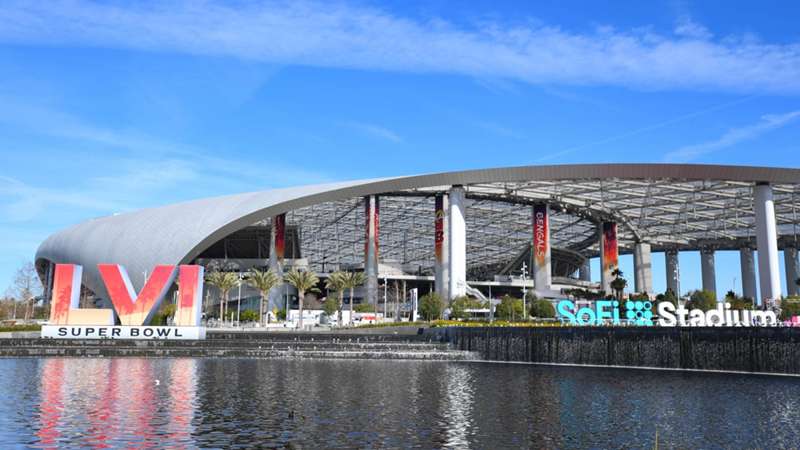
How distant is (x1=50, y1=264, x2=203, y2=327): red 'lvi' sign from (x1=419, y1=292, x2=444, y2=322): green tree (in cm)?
2539

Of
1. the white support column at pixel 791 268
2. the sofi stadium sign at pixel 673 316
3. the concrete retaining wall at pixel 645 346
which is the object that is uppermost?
the white support column at pixel 791 268

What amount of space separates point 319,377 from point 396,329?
30.5 m

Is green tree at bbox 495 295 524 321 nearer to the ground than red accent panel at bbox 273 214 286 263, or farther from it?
nearer to the ground

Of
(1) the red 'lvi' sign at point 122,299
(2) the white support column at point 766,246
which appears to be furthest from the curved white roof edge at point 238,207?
(1) the red 'lvi' sign at point 122,299

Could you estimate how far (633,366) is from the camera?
42406 millimetres

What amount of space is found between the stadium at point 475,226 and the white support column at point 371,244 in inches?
→ 5.2

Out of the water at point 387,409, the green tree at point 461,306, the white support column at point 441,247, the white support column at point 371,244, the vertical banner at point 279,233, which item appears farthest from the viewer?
the vertical banner at point 279,233

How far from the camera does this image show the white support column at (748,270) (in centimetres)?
10719

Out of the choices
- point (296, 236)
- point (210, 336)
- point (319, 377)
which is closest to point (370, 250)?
point (296, 236)

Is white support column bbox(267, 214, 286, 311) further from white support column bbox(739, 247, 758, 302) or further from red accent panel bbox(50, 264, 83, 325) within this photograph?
white support column bbox(739, 247, 758, 302)

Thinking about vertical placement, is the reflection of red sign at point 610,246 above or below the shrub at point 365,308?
above

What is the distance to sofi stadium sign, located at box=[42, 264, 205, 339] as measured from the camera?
176 feet

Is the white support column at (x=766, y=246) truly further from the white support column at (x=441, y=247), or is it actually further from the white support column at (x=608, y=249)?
the white support column at (x=441, y=247)

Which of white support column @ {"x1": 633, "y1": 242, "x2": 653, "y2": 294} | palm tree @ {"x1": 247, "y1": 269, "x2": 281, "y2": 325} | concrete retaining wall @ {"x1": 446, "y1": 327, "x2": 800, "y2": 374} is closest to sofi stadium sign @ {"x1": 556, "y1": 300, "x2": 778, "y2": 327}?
concrete retaining wall @ {"x1": 446, "y1": 327, "x2": 800, "y2": 374}
